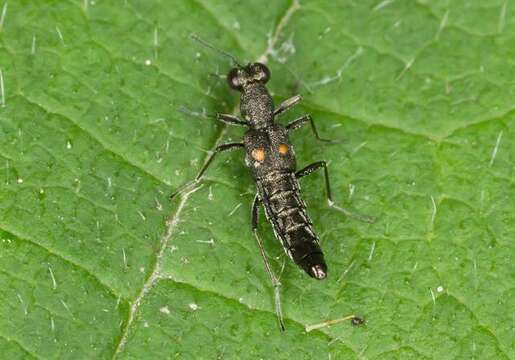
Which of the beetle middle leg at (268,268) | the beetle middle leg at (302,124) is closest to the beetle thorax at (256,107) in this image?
the beetle middle leg at (302,124)

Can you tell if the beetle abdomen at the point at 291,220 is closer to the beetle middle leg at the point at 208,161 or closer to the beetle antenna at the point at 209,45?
the beetle middle leg at the point at 208,161

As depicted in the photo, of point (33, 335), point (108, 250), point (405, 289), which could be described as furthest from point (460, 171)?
point (33, 335)

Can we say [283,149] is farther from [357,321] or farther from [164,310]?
[164,310]

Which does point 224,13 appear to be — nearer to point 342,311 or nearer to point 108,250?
point 108,250

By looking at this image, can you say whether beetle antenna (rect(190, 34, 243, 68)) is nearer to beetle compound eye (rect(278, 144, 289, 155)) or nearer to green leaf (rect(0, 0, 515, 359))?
green leaf (rect(0, 0, 515, 359))

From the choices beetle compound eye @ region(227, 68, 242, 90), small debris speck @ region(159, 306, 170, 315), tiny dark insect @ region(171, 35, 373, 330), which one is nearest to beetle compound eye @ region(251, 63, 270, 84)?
tiny dark insect @ region(171, 35, 373, 330)

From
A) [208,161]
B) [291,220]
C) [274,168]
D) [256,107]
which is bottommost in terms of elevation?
[291,220]

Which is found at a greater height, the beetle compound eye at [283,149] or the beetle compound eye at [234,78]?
the beetle compound eye at [234,78]

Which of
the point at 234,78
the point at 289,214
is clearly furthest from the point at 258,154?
the point at 234,78
